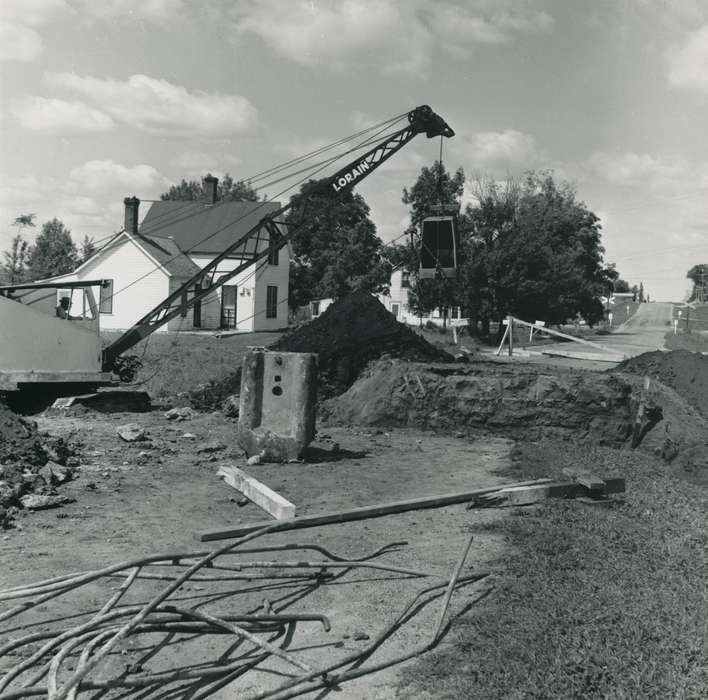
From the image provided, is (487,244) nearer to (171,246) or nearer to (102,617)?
(171,246)

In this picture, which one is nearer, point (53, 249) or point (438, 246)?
point (438, 246)

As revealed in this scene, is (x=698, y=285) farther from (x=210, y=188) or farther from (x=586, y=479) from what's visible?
(x=586, y=479)

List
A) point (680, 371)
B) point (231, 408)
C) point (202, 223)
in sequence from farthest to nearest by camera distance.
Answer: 1. point (202, 223)
2. point (680, 371)
3. point (231, 408)

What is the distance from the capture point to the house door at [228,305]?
37.1 m

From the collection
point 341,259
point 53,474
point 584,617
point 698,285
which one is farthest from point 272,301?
point 698,285

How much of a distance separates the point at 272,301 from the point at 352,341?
77.0ft

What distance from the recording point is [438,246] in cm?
1689

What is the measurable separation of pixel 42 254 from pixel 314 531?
65295 mm

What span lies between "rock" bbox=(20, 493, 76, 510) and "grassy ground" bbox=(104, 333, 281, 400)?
33.3 ft

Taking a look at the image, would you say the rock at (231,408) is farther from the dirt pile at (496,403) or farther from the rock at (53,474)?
the rock at (53,474)

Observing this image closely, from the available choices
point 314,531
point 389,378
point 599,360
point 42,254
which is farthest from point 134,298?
point 42,254

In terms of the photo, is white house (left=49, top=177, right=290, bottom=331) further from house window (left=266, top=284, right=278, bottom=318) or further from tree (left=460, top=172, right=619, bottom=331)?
tree (left=460, top=172, right=619, bottom=331)

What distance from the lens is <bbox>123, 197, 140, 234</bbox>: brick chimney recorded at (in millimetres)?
35500

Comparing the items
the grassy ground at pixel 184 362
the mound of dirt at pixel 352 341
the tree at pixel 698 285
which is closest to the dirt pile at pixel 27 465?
the mound of dirt at pixel 352 341
